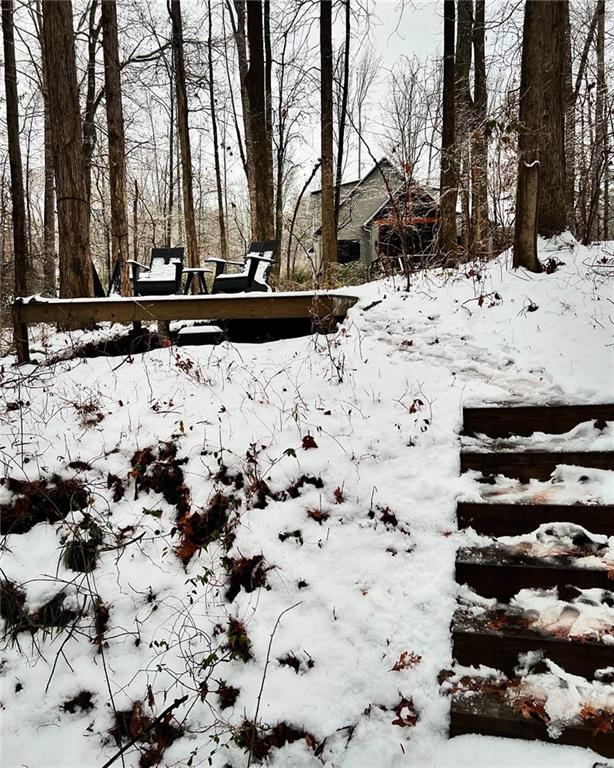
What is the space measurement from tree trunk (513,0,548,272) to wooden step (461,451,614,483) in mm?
2655

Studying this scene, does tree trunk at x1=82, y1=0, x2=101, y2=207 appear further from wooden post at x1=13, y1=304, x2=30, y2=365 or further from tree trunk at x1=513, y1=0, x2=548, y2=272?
tree trunk at x1=513, y1=0, x2=548, y2=272

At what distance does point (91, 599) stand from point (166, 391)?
1599 millimetres

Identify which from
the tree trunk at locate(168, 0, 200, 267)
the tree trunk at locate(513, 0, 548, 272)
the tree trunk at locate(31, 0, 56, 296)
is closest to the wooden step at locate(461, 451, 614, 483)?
the tree trunk at locate(513, 0, 548, 272)

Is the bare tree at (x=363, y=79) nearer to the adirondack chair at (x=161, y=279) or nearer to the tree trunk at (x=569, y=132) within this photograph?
the tree trunk at (x=569, y=132)

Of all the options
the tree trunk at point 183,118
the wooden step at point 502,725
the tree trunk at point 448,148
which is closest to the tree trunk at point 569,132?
the tree trunk at point 448,148

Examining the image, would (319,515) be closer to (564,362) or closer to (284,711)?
(284,711)

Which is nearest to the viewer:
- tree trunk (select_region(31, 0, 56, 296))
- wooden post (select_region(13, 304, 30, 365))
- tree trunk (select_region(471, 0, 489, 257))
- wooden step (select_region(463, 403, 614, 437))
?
wooden step (select_region(463, 403, 614, 437))

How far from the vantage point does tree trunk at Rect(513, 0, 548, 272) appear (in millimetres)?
4445

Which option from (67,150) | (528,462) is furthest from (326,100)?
(528,462)

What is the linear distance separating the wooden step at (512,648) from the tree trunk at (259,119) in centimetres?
692

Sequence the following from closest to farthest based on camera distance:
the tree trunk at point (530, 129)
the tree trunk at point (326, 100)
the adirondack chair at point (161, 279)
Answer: the tree trunk at point (530, 129), the adirondack chair at point (161, 279), the tree trunk at point (326, 100)

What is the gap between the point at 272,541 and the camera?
2.55 m

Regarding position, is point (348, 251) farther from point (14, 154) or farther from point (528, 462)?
point (528, 462)

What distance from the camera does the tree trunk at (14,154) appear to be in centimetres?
938
